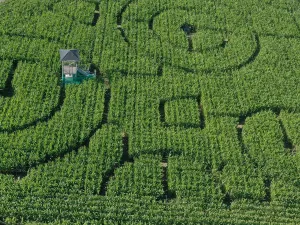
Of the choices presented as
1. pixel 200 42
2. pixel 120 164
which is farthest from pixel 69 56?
pixel 200 42

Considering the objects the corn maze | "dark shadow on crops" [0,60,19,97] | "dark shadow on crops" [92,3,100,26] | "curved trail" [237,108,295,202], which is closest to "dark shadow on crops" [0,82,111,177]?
the corn maze

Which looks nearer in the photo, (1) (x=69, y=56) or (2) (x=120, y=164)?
(2) (x=120, y=164)

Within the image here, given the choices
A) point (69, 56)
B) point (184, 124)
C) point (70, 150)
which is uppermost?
point (69, 56)

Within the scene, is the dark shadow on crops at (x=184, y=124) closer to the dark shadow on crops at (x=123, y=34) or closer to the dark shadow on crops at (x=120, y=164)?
the dark shadow on crops at (x=120, y=164)

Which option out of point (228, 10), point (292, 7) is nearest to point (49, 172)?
point (228, 10)

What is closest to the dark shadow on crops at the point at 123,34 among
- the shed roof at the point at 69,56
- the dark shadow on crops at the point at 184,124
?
the shed roof at the point at 69,56

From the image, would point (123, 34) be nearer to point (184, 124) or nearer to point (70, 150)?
point (184, 124)
